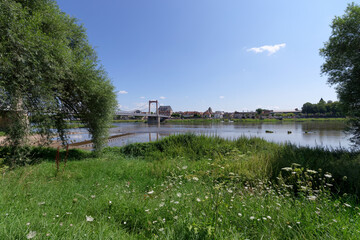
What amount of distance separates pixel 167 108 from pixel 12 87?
140 m

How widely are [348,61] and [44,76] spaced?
47.6 ft

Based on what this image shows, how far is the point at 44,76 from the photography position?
21.1 ft

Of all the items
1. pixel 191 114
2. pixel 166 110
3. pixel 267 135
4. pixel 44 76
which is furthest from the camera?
pixel 191 114

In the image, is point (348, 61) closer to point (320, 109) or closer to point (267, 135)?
point (267, 135)

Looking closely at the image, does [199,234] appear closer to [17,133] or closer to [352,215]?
[352,215]

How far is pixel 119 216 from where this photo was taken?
2.42 metres

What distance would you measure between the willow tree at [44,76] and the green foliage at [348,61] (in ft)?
42.0

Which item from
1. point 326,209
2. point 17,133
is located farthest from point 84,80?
point 326,209

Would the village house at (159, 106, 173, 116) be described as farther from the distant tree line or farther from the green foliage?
the green foliage

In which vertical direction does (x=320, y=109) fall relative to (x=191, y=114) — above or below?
above

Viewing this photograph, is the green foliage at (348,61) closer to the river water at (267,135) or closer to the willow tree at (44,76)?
the river water at (267,135)

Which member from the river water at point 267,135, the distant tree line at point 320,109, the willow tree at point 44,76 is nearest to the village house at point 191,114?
the distant tree line at point 320,109

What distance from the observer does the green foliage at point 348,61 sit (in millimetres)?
8219

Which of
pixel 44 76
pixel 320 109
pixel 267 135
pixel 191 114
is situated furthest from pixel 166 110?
pixel 44 76
